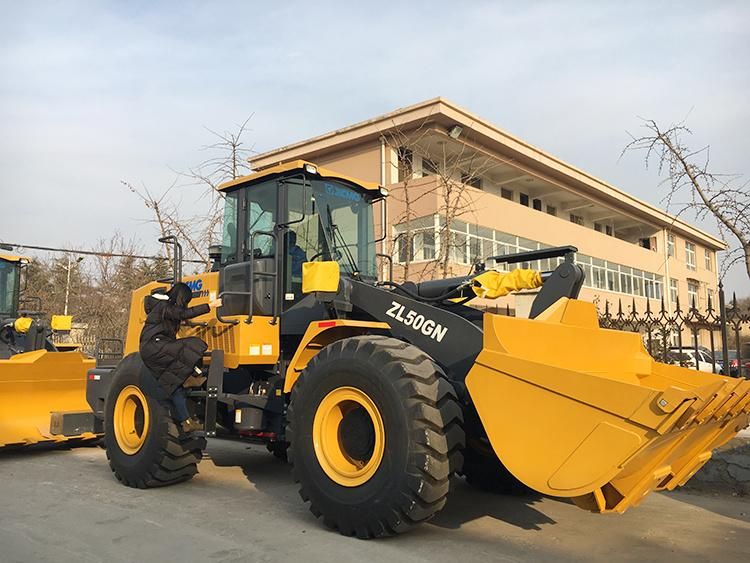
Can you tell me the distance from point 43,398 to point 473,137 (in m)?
17.7

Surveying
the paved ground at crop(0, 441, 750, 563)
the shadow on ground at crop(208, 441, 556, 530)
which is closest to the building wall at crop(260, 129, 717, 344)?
the shadow on ground at crop(208, 441, 556, 530)

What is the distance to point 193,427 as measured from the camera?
6.27m

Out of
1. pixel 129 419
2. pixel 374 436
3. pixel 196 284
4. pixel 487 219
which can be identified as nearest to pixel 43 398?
pixel 129 419

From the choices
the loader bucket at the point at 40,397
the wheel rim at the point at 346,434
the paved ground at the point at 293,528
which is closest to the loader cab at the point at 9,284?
the loader bucket at the point at 40,397

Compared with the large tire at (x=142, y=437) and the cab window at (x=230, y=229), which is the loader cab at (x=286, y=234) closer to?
the cab window at (x=230, y=229)

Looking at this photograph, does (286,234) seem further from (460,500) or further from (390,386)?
(460,500)

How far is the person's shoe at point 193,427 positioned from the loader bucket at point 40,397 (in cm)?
316

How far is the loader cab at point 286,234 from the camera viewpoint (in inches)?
245

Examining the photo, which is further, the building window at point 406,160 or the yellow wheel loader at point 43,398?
the building window at point 406,160

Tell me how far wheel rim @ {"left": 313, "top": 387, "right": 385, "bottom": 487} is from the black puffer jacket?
183 cm

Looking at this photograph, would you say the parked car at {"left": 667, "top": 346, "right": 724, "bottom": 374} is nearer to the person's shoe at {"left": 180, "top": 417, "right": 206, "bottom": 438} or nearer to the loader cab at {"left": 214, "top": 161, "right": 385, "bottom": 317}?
the loader cab at {"left": 214, "top": 161, "right": 385, "bottom": 317}

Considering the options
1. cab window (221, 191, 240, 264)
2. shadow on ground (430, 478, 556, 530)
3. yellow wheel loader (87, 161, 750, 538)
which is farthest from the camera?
cab window (221, 191, 240, 264)

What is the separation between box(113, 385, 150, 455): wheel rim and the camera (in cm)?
663

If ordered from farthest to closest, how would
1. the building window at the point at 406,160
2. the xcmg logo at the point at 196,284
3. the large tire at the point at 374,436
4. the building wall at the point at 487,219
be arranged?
the building wall at the point at 487,219 → the building window at the point at 406,160 → the xcmg logo at the point at 196,284 → the large tire at the point at 374,436
